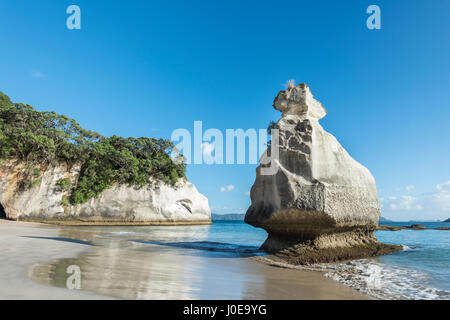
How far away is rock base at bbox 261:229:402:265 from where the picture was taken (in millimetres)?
7670

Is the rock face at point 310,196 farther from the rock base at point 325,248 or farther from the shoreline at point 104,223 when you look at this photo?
the shoreline at point 104,223

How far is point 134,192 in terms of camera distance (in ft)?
96.1

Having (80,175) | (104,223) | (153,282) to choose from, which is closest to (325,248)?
(153,282)

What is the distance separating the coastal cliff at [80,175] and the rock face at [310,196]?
2258cm

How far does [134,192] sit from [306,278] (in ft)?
87.7

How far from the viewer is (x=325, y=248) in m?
8.17

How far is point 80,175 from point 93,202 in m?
3.21

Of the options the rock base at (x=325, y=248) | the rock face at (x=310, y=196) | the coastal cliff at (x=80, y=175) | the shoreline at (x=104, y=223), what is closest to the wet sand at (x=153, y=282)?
the rock base at (x=325, y=248)

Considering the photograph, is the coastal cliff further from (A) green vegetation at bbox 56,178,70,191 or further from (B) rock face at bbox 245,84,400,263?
(B) rock face at bbox 245,84,400,263

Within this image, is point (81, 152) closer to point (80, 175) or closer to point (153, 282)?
point (80, 175)

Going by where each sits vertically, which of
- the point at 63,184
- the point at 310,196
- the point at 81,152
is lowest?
the point at 310,196

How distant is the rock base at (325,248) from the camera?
767 cm
